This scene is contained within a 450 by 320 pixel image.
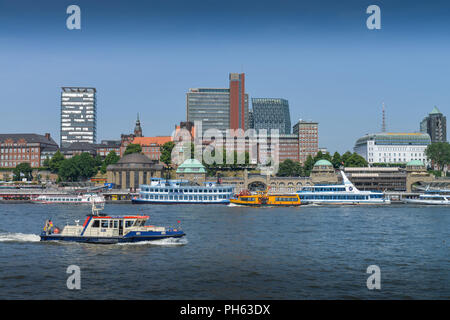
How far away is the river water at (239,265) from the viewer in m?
29.8

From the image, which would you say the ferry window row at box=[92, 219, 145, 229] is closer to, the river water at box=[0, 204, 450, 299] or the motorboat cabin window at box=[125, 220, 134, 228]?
the motorboat cabin window at box=[125, 220, 134, 228]

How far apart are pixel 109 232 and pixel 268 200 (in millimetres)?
66985

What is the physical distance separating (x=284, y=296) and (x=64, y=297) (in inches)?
532

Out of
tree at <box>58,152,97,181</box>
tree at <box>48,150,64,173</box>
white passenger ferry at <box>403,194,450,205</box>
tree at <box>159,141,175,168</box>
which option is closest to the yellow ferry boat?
white passenger ferry at <box>403,194,450,205</box>

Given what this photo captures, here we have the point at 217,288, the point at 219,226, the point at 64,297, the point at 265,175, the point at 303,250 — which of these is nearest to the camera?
the point at 64,297

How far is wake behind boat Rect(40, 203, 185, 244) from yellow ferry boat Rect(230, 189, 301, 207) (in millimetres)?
62580

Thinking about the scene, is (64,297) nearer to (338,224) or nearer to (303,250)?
(303,250)

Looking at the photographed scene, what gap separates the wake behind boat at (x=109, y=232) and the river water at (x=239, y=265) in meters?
0.85

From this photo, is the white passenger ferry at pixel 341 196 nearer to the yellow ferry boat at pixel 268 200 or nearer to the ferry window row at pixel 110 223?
the yellow ferry boat at pixel 268 200

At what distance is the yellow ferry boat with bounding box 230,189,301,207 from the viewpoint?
11012 centimetres

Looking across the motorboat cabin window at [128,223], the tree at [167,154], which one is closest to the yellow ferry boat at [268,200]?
the motorboat cabin window at [128,223]

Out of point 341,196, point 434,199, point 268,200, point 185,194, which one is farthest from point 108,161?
point 434,199

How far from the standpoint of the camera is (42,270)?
3566cm

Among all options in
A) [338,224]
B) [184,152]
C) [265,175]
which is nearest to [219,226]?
[338,224]
